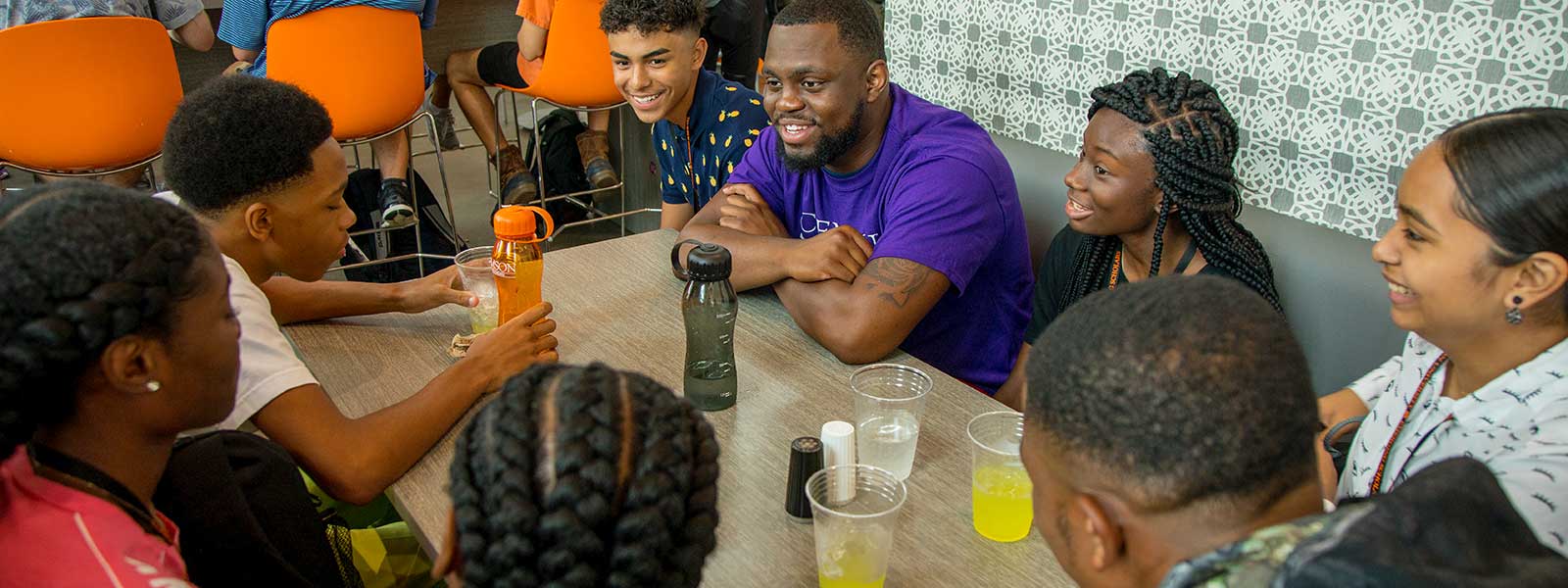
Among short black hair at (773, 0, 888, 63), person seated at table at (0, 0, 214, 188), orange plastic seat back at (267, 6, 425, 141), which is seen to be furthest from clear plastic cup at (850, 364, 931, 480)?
person seated at table at (0, 0, 214, 188)

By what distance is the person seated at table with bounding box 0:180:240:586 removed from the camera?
44.1 inches

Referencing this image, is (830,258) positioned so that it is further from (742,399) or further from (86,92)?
(86,92)

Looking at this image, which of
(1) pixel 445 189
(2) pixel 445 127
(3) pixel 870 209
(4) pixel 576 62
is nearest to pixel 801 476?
(3) pixel 870 209

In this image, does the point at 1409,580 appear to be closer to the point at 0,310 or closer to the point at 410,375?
the point at 0,310

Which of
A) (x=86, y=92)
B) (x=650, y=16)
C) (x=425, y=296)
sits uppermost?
(x=650, y=16)

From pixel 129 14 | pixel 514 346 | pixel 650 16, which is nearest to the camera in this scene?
pixel 514 346

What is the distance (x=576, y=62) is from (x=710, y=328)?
2559mm

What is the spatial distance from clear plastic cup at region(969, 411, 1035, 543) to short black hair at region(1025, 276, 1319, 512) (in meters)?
0.38

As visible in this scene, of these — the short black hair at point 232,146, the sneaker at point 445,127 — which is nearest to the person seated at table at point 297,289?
the short black hair at point 232,146

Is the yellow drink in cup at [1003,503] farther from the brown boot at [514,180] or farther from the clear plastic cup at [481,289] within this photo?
the brown boot at [514,180]

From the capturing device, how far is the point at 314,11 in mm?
3547

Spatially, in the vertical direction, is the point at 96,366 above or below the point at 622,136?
above

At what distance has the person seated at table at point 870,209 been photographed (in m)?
2.04

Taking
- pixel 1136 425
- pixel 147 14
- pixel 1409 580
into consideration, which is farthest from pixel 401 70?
pixel 1409 580
